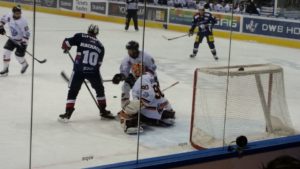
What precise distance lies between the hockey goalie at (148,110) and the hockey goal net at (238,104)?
1.04 feet

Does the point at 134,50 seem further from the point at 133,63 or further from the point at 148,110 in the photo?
the point at 148,110

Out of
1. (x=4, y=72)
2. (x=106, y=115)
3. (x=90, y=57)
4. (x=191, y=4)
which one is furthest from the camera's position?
(x=191, y=4)

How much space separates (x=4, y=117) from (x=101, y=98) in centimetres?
76

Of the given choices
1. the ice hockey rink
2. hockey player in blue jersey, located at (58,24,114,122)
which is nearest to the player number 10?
hockey player in blue jersey, located at (58,24,114,122)

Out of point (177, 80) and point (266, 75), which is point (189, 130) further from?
point (177, 80)

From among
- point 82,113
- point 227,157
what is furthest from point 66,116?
point 227,157

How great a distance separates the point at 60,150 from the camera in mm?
3221

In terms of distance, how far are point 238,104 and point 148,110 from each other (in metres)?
0.74

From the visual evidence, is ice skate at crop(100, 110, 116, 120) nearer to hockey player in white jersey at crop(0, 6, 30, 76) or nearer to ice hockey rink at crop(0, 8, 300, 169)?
ice hockey rink at crop(0, 8, 300, 169)

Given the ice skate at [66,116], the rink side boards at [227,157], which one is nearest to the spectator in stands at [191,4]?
the ice skate at [66,116]

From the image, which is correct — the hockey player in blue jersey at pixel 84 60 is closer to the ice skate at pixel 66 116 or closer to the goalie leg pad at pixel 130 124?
the ice skate at pixel 66 116

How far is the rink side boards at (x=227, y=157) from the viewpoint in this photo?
206 cm

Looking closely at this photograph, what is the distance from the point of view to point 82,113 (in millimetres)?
4465

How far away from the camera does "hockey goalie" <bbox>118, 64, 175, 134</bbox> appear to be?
3.77 meters
